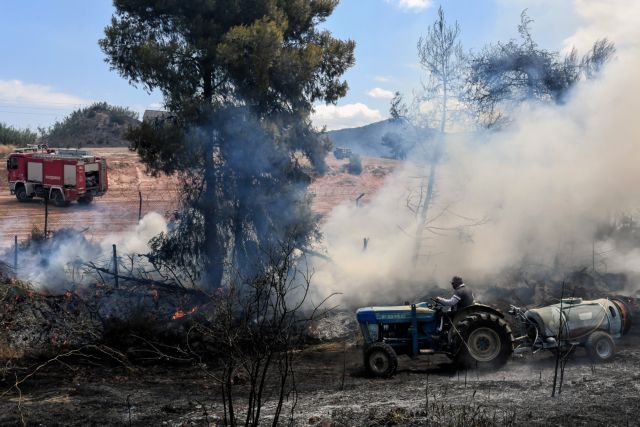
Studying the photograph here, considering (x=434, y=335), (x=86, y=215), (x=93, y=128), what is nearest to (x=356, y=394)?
(x=434, y=335)

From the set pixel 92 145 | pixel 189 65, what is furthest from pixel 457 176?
pixel 92 145

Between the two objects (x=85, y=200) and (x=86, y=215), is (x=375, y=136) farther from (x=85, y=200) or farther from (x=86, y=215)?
(x=86, y=215)

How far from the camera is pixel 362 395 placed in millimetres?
9953

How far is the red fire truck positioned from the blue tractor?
22.9 meters

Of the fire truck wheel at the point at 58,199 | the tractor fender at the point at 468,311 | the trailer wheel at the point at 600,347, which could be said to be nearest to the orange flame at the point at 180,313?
the tractor fender at the point at 468,311

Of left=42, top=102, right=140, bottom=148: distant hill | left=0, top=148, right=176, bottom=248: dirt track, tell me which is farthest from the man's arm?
left=42, top=102, right=140, bottom=148: distant hill

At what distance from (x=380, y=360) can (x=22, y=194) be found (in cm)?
2595

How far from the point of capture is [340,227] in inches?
899

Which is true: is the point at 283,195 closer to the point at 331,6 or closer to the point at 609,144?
the point at 331,6

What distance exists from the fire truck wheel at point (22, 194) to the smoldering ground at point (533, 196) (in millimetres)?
19393

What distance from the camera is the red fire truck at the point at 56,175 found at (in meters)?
30.4

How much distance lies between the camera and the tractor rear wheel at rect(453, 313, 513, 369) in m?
11.1

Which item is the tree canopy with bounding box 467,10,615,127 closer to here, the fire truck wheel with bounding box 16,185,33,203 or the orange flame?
the orange flame

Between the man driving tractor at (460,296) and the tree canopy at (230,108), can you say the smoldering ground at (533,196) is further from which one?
the man driving tractor at (460,296)
